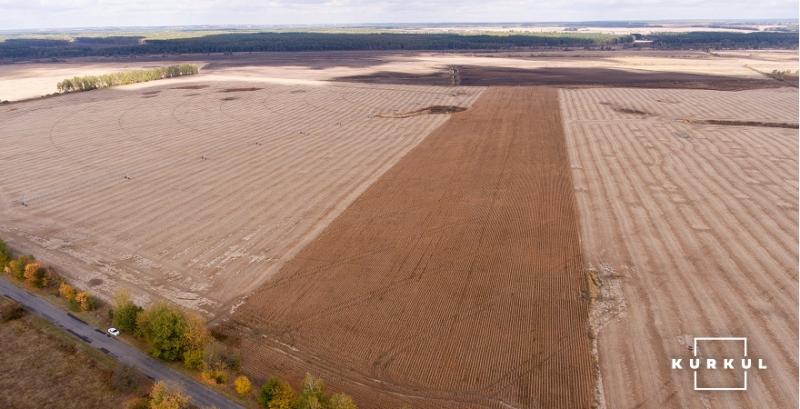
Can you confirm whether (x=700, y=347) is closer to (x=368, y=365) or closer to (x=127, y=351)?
(x=368, y=365)

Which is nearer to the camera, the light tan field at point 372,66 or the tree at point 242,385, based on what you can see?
the tree at point 242,385

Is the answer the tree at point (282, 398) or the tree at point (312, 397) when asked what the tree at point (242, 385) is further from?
A: the tree at point (312, 397)

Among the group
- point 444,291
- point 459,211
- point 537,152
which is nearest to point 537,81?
point 537,152

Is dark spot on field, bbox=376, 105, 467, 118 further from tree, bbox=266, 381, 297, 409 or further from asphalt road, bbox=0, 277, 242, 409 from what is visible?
tree, bbox=266, 381, 297, 409

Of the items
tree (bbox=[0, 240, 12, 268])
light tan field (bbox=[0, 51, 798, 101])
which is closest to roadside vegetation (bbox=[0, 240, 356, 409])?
tree (bbox=[0, 240, 12, 268])

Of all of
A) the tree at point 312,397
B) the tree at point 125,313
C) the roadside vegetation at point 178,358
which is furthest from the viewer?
the tree at point 125,313

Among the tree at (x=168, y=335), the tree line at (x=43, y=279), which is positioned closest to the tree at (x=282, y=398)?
the tree at (x=168, y=335)
